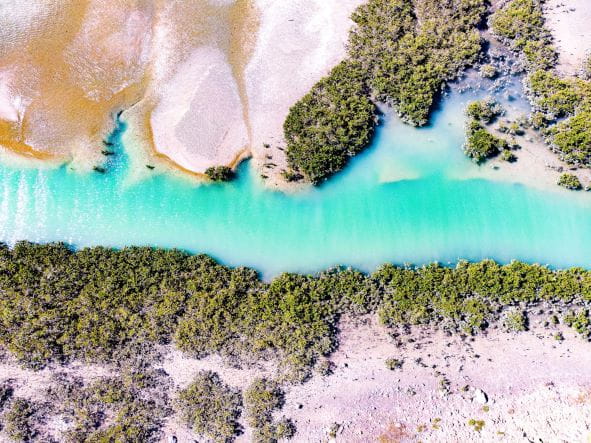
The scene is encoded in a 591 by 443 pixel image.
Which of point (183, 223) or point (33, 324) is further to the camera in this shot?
point (183, 223)

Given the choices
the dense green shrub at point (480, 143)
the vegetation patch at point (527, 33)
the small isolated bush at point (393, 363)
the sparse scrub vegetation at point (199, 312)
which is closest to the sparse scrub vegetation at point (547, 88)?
the vegetation patch at point (527, 33)

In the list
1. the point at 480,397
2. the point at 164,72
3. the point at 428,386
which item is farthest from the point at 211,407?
the point at 164,72

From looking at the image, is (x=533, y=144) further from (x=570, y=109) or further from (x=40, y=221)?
(x=40, y=221)

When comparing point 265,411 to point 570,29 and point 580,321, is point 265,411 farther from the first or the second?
point 570,29

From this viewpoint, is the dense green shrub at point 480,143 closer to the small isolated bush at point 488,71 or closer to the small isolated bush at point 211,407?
the small isolated bush at point 488,71

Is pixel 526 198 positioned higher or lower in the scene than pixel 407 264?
higher

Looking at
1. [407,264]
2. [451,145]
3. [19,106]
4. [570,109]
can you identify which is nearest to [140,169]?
[19,106]

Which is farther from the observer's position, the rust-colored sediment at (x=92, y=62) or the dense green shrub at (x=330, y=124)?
the rust-colored sediment at (x=92, y=62)
